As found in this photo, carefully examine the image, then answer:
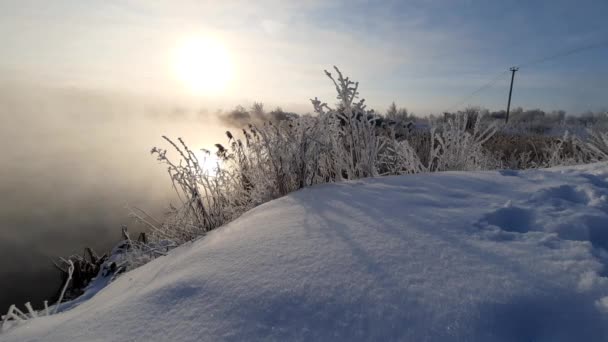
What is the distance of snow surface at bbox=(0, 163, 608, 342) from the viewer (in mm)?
859

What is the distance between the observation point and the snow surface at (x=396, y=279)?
0.86m

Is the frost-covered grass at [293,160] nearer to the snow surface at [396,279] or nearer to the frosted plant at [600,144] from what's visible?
the frosted plant at [600,144]

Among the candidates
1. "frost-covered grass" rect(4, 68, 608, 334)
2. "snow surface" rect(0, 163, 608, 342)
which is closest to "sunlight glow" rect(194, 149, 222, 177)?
"frost-covered grass" rect(4, 68, 608, 334)

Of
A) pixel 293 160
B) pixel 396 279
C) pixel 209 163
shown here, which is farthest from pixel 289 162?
pixel 396 279

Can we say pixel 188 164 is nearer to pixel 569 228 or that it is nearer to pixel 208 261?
pixel 208 261

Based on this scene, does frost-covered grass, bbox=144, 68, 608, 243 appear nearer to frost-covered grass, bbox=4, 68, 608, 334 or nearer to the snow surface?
frost-covered grass, bbox=4, 68, 608, 334

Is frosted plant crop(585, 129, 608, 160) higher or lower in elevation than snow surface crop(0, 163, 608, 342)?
higher

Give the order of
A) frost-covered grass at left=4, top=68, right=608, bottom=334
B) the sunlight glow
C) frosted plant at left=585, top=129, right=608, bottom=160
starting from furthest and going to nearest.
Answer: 1. the sunlight glow
2. frosted plant at left=585, top=129, right=608, bottom=160
3. frost-covered grass at left=4, top=68, right=608, bottom=334

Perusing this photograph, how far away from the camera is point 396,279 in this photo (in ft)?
3.34

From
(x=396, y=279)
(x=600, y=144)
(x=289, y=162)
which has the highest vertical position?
(x=600, y=144)

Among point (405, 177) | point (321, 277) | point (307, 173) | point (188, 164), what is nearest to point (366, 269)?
point (321, 277)

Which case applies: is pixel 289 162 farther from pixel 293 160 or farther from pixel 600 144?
pixel 600 144

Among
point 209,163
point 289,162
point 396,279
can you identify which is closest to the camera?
point 396,279

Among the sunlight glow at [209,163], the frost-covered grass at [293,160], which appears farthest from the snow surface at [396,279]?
the sunlight glow at [209,163]
